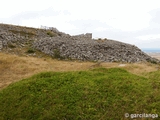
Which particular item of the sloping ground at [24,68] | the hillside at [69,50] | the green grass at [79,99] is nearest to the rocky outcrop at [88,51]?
the hillside at [69,50]

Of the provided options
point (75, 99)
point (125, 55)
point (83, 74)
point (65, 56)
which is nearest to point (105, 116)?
point (75, 99)

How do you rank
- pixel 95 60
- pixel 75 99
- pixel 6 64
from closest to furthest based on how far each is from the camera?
pixel 75 99, pixel 6 64, pixel 95 60

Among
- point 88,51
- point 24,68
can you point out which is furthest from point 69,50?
point 24,68

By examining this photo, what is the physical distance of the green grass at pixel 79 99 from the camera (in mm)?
7672

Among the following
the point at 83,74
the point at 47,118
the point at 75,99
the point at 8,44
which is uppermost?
the point at 8,44

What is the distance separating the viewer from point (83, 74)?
11.9m

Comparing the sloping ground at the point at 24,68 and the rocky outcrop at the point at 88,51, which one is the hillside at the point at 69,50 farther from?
the sloping ground at the point at 24,68

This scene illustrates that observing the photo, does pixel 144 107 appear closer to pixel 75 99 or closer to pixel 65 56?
pixel 75 99

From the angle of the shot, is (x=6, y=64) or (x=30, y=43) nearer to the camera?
(x=6, y=64)

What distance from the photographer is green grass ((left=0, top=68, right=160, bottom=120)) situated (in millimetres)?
7672

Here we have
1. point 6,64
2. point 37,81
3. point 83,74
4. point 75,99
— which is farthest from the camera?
point 6,64

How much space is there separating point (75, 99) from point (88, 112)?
3.67 feet

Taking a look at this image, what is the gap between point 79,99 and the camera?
8.60 metres

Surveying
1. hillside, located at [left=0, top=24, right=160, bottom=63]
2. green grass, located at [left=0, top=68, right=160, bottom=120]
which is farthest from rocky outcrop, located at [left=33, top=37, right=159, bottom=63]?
green grass, located at [left=0, top=68, right=160, bottom=120]
